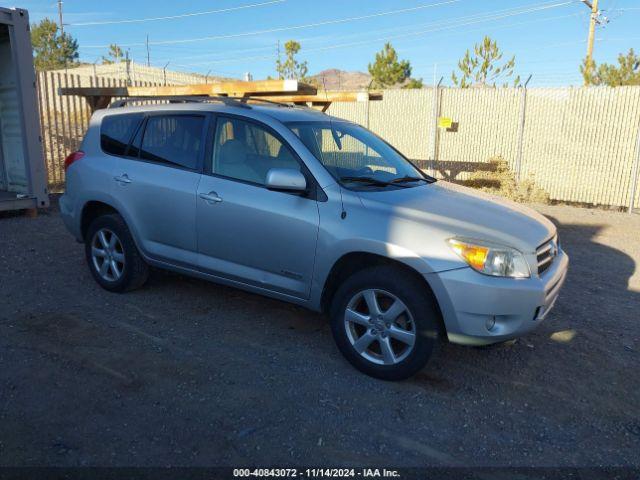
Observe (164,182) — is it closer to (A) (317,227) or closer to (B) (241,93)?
(A) (317,227)

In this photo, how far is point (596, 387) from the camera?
3805 millimetres

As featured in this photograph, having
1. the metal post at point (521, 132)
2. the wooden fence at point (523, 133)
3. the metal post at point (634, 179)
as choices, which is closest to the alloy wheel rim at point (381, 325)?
the wooden fence at point (523, 133)

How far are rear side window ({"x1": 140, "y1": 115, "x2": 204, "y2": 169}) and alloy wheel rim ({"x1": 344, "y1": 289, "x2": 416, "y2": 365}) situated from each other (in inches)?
75.0

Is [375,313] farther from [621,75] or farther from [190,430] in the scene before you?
[621,75]

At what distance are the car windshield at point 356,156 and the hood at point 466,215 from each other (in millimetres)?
216

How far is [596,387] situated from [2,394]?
3.99 m

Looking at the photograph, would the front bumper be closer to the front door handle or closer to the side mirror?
the side mirror

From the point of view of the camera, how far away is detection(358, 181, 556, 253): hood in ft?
11.6

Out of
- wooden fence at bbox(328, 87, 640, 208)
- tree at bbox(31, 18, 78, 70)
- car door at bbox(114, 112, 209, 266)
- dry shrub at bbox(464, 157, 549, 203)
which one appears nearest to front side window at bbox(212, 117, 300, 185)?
car door at bbox(114, 112, 209, 266)

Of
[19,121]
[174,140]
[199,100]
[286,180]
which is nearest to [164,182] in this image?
[174,140]

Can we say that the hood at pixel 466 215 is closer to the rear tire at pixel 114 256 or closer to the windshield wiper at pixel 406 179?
the windshield wiper at pixel 406 179

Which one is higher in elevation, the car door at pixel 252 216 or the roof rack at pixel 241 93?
the roof rack at pixel 241 93

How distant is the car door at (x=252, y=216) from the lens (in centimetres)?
398

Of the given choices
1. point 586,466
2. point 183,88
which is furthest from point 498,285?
point 183,88
